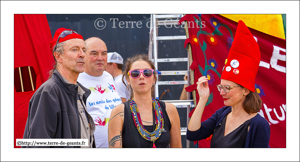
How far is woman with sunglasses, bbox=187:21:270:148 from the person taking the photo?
7.34 ft

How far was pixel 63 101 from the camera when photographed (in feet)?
6.71

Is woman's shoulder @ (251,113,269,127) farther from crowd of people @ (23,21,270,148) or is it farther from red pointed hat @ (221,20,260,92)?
red pointed hat @ (221,20,260,92)

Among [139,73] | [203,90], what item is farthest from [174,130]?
[139,73]

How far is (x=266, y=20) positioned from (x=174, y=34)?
4.06 ft

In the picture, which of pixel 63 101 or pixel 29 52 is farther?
pixel 29 52

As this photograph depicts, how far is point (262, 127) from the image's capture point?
215 cm

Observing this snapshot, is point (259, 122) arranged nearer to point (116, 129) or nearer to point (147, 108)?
point (147, 108)

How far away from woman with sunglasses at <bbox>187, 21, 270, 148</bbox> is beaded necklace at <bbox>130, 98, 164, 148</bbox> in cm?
29

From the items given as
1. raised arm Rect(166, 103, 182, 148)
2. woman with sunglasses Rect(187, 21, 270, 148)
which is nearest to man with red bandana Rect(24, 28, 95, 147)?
raised arm Rect(166, 103, 182, 148)

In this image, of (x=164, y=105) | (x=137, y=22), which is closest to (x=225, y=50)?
(x=137, y=22)

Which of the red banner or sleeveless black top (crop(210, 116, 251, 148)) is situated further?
the red banner

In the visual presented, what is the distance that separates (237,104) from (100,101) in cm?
136

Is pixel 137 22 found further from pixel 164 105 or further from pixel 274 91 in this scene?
pixel 274 91

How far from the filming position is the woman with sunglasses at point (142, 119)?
2277 mm
